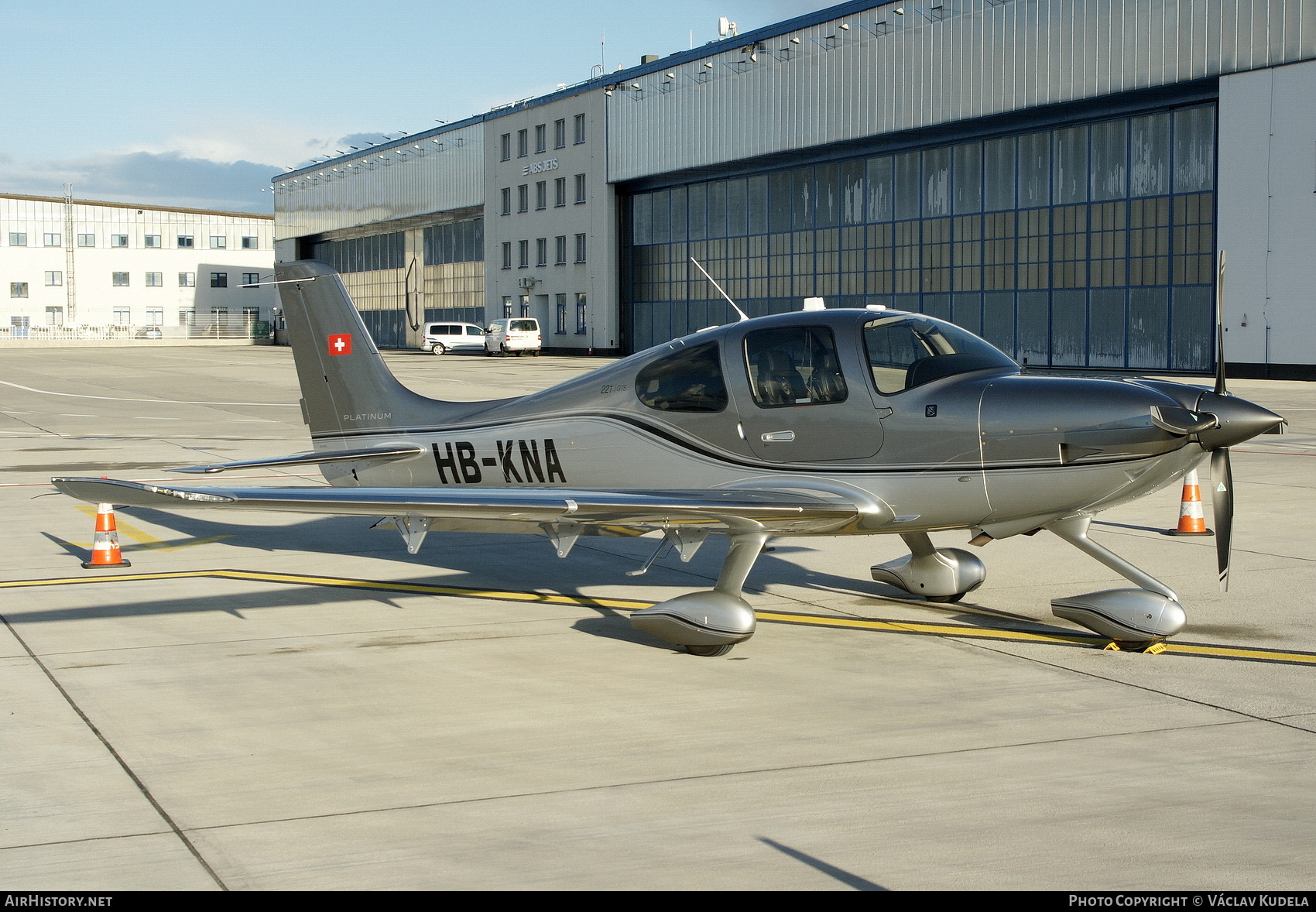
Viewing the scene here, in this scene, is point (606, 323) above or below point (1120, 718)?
above

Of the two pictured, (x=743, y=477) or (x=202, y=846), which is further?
(x=743, y=477)

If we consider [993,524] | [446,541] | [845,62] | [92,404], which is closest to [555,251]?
[845,62]

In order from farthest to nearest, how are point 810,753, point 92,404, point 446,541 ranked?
point 92,404
point 446,541
point 810,753

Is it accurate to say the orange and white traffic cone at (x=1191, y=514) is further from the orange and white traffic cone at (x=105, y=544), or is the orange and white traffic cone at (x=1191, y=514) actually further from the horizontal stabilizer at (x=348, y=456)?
the orange and white traffic cone at (x=105, y=544)

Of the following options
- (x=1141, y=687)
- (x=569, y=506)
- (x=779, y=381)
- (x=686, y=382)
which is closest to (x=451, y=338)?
(x=686, y=382)

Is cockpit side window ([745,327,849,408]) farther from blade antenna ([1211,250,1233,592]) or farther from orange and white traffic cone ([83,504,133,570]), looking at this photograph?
orange and white traffic cone ([83,504,133,570])

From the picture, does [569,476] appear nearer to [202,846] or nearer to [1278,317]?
[202,846]

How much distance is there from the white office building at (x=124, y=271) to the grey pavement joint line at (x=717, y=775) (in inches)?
4046

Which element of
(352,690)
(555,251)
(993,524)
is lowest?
(352,690)

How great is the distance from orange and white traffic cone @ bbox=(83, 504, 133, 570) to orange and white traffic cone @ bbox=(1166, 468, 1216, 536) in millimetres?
10101

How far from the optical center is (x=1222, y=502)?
7656 millimetres

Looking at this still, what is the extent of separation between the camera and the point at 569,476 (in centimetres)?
951

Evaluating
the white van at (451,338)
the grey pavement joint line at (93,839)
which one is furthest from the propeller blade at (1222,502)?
the white van at (451,338)
